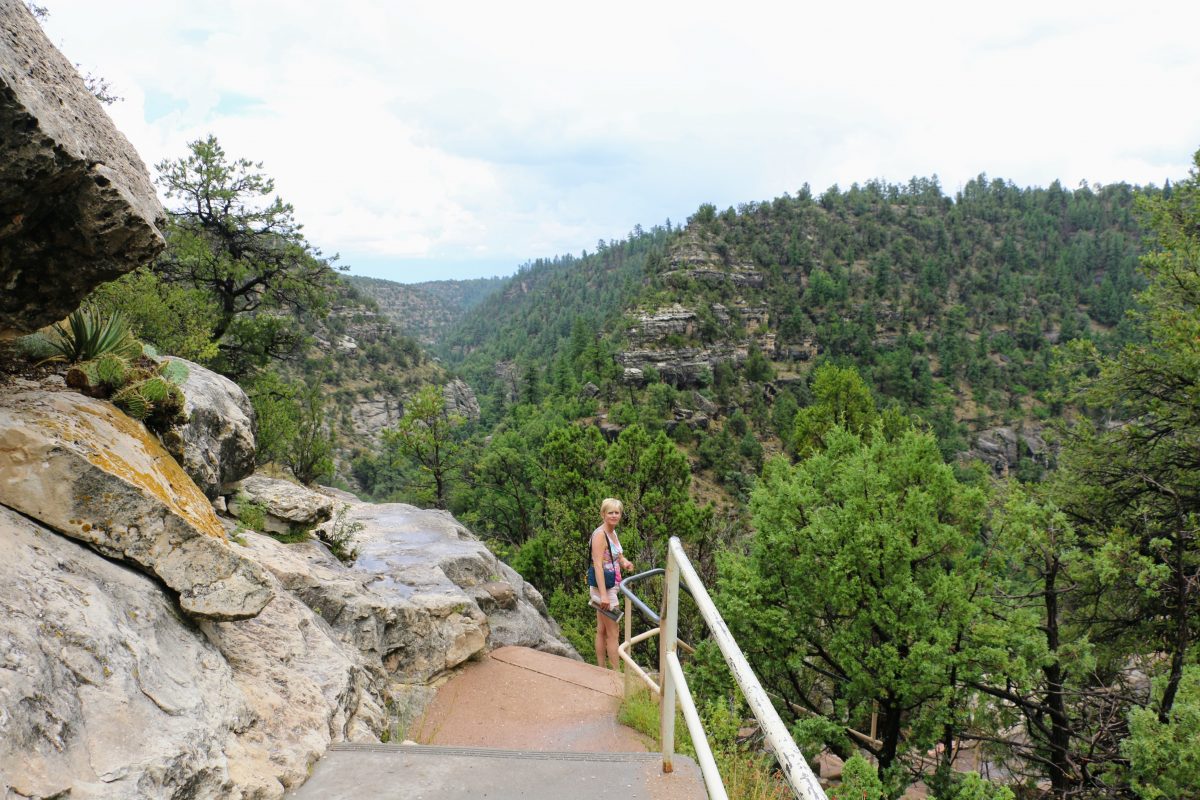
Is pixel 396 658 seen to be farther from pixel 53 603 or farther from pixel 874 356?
pixel 874 356

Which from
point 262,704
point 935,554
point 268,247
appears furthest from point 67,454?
point 268,247

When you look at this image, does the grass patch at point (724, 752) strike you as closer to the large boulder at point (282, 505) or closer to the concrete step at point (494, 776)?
the concrete step at point (494, 776)

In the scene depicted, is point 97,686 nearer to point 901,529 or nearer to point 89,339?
point 89,339

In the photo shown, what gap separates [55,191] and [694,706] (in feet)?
13.0

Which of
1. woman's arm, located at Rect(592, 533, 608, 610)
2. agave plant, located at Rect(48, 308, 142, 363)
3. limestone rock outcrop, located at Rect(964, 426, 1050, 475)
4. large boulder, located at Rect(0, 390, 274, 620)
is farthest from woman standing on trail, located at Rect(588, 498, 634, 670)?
limestone rock outcrop, located at Rect(964, 426, 1050, 475)

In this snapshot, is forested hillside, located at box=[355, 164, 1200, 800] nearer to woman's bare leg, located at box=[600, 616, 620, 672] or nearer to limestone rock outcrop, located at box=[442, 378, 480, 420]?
woman's bare leg, located at box=[600, 616, 620, 672]

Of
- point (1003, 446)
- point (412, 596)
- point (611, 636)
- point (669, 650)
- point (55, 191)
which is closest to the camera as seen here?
point (669, 650)

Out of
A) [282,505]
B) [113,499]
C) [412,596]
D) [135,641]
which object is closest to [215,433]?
[282,505]

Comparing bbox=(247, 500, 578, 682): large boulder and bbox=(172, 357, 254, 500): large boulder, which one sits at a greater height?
bbox=(172, 357, 254, 500): large boulder

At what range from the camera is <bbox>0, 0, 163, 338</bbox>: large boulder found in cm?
281

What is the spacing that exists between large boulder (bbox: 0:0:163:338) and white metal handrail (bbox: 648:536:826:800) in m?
3.40

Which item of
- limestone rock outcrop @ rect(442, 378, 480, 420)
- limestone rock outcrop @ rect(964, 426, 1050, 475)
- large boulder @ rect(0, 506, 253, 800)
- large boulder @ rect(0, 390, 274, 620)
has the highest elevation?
large boulder @ rect(0, 390, 274, 620)

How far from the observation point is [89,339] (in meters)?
4.84

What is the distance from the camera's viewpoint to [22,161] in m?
2.80
